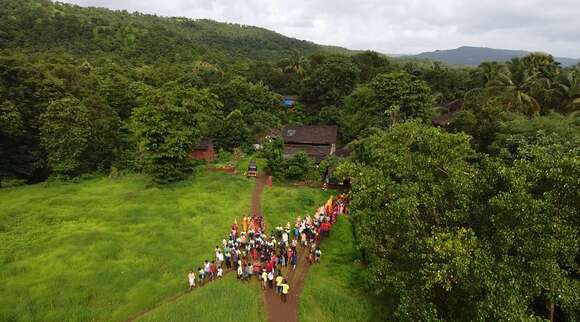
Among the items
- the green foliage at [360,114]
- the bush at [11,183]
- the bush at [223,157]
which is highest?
the green foliage at [360,114]

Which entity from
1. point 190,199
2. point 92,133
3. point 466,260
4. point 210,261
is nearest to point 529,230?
point 466,260

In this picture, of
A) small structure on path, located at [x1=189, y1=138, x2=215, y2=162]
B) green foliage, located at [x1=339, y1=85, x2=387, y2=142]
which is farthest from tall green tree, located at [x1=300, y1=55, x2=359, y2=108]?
small structure on path, located at [x1=189, y1=138, x2=215, y2=162]

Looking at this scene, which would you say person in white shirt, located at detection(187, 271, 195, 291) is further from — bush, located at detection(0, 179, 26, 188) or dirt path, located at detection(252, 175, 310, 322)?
bush, located at detection(0, 179, 26, 188)

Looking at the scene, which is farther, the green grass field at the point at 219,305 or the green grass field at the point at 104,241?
the green grass field at the point at 104,241

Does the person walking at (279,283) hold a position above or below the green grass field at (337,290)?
above

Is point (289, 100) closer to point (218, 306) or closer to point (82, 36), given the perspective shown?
point (218, 306)

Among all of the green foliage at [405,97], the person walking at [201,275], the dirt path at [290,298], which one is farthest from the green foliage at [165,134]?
the green foliage at [405,97]

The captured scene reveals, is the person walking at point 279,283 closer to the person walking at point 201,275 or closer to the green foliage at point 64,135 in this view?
the person walking at point 201,275
